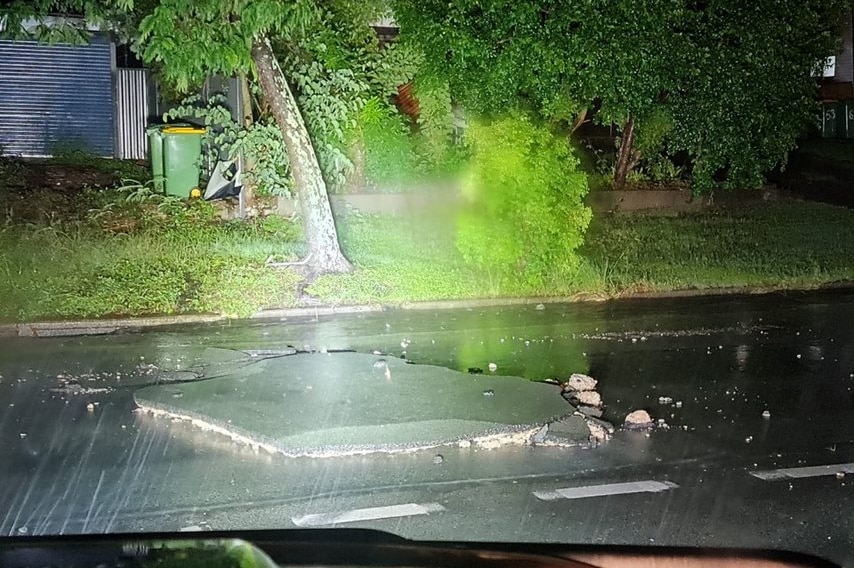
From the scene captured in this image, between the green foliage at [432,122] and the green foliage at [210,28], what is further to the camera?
the green foliage at [432,122]

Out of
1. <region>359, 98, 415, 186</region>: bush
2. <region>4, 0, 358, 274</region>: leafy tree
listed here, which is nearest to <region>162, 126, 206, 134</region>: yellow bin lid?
<region>359, 98, 415, 186</region>: bush

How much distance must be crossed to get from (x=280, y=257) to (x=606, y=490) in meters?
8.09

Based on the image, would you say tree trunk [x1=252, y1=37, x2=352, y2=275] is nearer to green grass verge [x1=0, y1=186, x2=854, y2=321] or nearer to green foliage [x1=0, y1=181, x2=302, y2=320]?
green grass verge [x1=0, y1=186, x2=854, y2=321]

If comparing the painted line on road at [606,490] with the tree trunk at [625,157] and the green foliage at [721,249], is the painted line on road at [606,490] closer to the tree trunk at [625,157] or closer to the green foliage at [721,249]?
the green foliage at [721,249]

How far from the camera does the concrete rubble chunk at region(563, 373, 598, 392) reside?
8391mm

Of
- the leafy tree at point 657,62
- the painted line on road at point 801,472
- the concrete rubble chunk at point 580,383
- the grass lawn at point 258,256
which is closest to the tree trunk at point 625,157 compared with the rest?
the leafy tree at point 657,62

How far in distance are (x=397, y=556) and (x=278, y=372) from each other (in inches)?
218

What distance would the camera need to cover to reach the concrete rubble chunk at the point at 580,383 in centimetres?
839

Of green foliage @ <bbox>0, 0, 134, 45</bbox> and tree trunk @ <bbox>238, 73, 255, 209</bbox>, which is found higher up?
green foliage @ <bbox>0, 0, 134, 45</bbox>

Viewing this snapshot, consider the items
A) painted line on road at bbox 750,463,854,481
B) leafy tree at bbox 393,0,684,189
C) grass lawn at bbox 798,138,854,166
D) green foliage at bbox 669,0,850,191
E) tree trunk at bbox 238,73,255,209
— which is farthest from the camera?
grass lawn at bbox 798,138,854,166

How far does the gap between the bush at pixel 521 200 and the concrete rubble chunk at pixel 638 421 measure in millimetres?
5104

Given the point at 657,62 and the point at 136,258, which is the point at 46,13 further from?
the point at 657,62

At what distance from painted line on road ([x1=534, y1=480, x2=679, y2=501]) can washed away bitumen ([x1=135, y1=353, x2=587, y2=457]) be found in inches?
35.5

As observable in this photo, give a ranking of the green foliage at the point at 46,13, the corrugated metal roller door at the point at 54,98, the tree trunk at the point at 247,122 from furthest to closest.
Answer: the corrugated metal roller door at the point at 54,98 → the tree trunk at the point at 247,122 → the green foliage at the point at 46,13
